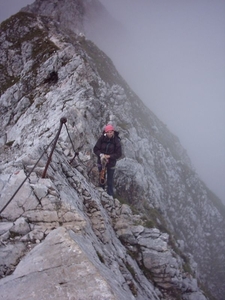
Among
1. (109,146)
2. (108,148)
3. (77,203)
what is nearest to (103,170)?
(108,148)

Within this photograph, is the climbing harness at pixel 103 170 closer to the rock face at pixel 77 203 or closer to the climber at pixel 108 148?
the climber at pixel 108 148

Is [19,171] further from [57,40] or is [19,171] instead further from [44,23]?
[44,23]

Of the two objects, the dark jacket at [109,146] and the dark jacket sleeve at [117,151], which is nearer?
the dark jacket sleeve at [117,151]

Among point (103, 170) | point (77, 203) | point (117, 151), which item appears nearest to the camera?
A: point (77, 203)

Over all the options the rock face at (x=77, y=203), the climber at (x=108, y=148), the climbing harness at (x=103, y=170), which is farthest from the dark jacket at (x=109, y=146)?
the rock face at (x=77, y=203)

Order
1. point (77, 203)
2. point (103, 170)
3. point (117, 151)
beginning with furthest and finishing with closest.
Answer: point (103, 170) < point (117, 151) < point (77, 203)

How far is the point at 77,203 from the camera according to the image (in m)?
7.79

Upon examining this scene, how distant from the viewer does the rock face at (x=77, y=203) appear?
4.58 meters

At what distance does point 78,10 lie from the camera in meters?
67.6

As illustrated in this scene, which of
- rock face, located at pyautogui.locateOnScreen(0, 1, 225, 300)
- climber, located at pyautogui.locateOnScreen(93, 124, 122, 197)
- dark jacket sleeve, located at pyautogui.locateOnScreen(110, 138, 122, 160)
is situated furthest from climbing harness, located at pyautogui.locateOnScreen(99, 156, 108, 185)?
rock face, located at pyautogui.locateOnScreen(0, 1, 225, 300)

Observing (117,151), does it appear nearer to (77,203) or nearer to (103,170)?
(103,170)

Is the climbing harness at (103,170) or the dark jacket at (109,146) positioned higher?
the dark jacket at (109,146)

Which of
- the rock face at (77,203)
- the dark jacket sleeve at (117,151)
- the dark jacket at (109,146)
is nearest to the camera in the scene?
the rock face at (77,203)

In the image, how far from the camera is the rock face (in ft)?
15.0
